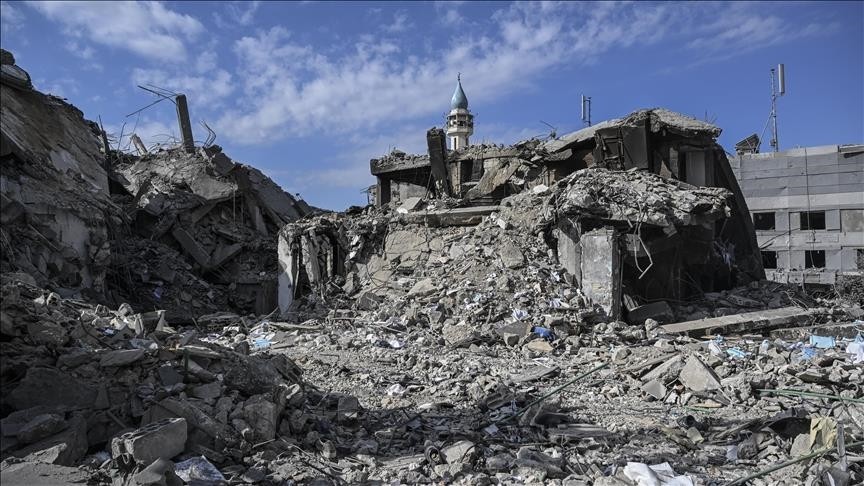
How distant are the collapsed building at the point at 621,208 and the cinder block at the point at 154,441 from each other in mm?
7016

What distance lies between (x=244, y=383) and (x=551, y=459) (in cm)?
258

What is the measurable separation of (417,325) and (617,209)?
390 centimetres

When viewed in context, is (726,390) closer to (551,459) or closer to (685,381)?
(685,381)

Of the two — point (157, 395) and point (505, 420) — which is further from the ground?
point (157, 395)

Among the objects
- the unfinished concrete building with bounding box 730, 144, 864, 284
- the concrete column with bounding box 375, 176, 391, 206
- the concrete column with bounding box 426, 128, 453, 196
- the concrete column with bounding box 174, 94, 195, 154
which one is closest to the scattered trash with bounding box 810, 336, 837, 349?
the concrete column with bounding box 426, 128, 453, 196

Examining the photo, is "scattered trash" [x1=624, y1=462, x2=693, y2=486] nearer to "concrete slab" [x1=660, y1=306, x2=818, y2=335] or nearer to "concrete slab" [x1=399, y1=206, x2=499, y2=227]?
"concrete slab" [x1=660, y1=306, x2=818, y2=335]

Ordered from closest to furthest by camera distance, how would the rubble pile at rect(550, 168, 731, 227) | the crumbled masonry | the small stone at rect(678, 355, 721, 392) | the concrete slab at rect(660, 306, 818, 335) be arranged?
the crumbled masonry → the small stone at rect(678, 355, 721, 392) → the concrete slab at rect(660, 306, 818, 335) → the rubble pile at rect(550, 168, 731, 227)

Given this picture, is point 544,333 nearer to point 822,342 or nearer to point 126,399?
point 822,342

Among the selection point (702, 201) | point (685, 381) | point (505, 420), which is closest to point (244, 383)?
point (505, 420)

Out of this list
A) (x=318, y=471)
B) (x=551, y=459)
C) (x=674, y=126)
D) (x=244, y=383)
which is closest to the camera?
(x=318, y=471)

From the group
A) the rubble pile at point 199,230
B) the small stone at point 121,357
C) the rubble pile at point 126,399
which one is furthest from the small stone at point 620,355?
the rubble pile at point 199,230

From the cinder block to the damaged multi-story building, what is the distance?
277 inches

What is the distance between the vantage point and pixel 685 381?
5.97 metres

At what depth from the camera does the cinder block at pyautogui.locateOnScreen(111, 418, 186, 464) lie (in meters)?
3.44
